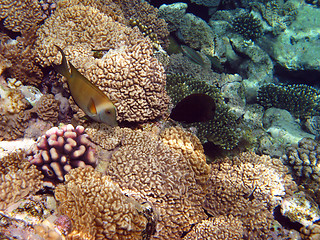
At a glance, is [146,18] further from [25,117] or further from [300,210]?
[300,210]

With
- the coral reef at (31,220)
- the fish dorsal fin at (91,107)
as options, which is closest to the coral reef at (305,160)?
the fish dorsal fin at (91,107)

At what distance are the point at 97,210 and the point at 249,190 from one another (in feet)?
9.46

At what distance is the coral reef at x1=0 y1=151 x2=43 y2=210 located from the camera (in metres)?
2.16

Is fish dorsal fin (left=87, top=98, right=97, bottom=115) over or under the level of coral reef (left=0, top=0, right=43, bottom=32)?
under

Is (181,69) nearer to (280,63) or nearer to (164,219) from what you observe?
(164,219)

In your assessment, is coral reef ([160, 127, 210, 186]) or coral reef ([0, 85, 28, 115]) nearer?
coral reef ([0, 85, 28, 115])

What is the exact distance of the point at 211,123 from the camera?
4227mm

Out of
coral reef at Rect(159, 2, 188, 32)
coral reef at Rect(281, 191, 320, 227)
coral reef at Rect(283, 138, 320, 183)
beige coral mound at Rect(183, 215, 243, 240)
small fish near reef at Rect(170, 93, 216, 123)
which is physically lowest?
coral reef at Rect(281, 191, 320, 227)

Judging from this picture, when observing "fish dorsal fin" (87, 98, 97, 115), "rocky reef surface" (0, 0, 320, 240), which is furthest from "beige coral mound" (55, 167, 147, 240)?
"fish dorsal fin" (87, 98, 97, 115)

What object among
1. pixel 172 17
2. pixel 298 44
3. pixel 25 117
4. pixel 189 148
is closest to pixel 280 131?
pixel 189 148

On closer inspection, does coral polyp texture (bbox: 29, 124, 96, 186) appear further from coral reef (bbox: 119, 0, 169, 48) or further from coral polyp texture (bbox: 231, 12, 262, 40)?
coral polyp texture (bbox: 231, 12, 262, 40)

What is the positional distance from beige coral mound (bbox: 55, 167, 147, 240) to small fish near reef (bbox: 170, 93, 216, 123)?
1216 millimetres

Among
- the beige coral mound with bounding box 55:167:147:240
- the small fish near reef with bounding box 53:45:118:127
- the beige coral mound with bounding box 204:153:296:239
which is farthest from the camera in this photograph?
the beige coral mound with bounding box 204:153:296:239

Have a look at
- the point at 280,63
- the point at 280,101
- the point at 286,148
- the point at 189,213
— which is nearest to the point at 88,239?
the point at 189,213
